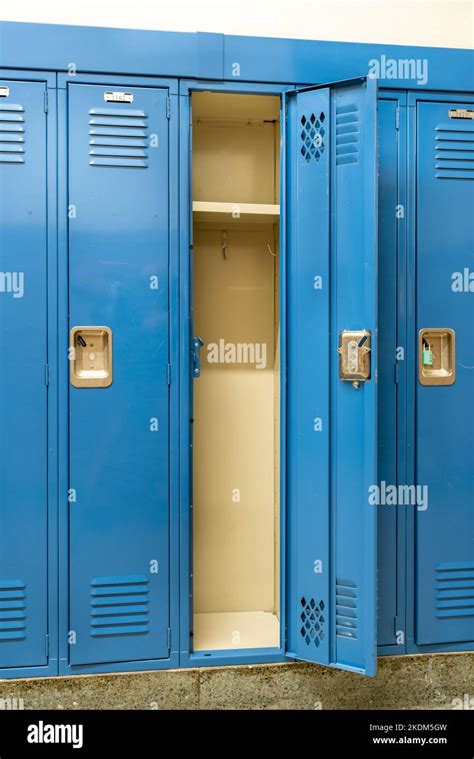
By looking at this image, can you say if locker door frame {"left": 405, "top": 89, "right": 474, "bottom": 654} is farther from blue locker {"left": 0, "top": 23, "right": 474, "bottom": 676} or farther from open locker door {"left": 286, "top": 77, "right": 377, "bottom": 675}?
open locker door {"left": 286, "top": 77, "right": 377, "bottom": 675}

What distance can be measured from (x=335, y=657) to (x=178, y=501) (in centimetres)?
89

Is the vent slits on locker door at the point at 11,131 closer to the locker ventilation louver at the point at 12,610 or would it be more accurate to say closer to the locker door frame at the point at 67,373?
the locker door frame at the point at 67,373

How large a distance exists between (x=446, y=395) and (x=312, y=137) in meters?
1.23

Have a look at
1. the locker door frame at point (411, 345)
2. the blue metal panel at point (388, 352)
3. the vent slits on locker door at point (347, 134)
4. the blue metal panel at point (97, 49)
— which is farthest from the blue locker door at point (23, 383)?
the locker door frame at point (411, 345)

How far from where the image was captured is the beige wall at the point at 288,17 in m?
2.31

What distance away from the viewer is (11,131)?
1938 millimetres

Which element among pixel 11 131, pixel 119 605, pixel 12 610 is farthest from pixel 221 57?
pixel 12 610

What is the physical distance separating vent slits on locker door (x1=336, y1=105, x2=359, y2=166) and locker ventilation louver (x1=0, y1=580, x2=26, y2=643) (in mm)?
2133

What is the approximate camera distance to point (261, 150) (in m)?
2.46

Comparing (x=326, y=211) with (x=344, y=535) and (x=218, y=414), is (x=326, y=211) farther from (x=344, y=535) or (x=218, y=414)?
(x=344, y=535)

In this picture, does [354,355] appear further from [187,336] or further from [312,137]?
[312,137]

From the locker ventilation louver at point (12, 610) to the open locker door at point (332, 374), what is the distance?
1.10 meters

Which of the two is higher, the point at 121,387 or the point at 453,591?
the point at 121,387

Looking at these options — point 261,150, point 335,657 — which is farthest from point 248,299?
point 335,657
